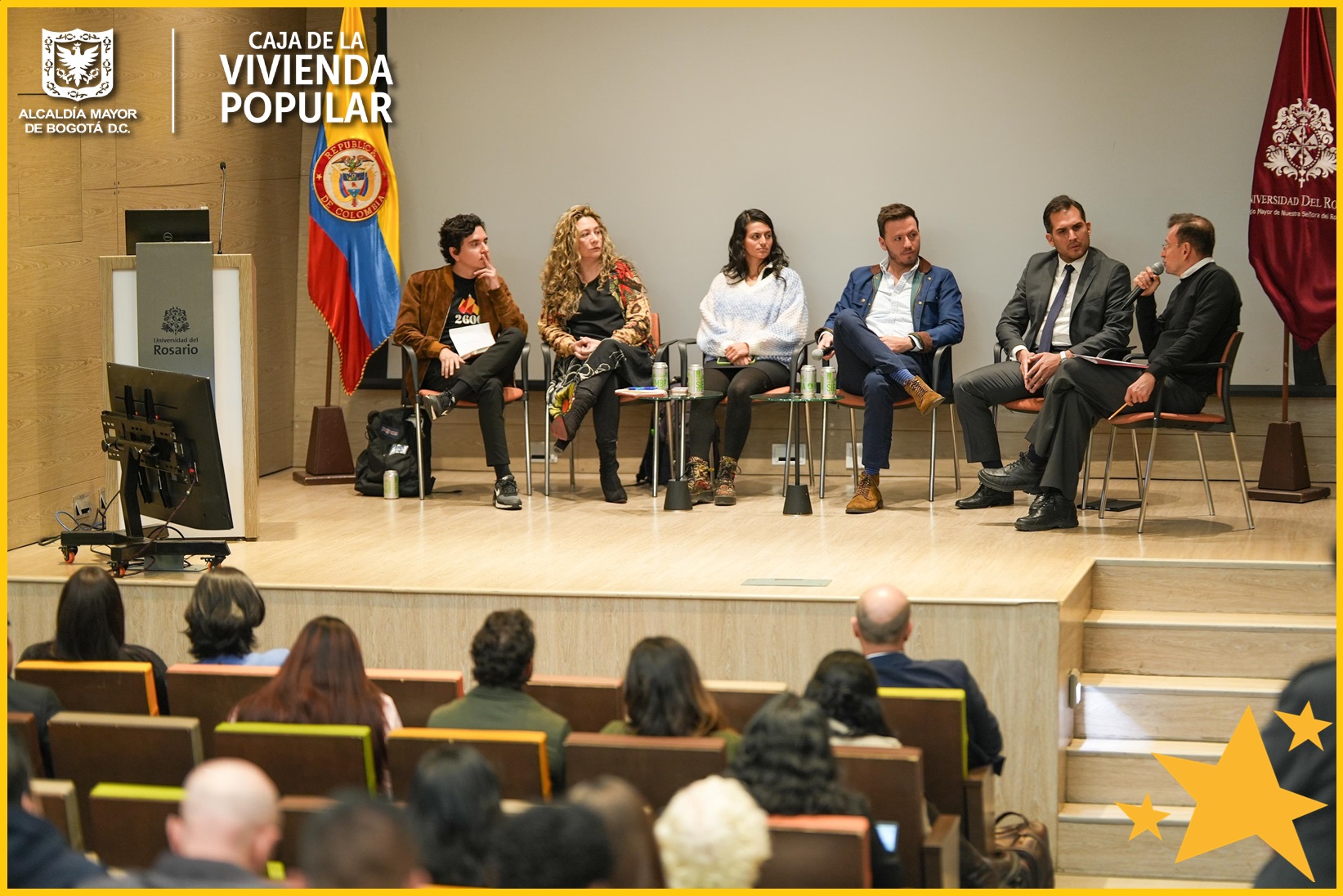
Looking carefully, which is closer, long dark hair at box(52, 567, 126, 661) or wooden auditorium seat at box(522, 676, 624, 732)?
wooden auditorium seat at box(522, 676, 624, 732)

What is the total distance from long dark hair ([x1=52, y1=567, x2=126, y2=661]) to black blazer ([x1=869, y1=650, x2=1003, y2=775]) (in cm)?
176

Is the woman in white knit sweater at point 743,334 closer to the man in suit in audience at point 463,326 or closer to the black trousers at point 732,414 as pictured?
the black trousers at point 732,414

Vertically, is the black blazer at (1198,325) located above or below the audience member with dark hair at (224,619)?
above

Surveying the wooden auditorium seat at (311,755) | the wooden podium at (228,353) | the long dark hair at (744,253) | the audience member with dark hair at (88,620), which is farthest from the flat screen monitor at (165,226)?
the wooden auditorium seat at (311,755)

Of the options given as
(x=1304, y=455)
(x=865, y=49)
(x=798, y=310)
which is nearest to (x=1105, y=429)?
(x=1304, y=455)

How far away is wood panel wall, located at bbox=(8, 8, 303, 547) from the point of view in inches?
213

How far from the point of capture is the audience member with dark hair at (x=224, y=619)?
11.4ft

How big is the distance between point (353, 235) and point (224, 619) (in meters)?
3.88

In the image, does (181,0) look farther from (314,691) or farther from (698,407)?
(314,691)

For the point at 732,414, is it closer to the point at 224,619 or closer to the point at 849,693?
the point at 224,619

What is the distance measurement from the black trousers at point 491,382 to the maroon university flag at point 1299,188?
3.12 meters

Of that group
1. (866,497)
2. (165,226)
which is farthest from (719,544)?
(165,226)

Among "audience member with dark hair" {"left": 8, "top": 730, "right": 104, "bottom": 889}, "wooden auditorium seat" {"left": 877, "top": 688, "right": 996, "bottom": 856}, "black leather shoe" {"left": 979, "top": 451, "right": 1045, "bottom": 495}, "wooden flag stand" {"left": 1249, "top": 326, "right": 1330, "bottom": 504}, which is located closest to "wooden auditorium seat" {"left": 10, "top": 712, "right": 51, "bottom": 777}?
"audience member with dark hair" {"left": 8, "top": 730, "right": 104, "bottom": 889}

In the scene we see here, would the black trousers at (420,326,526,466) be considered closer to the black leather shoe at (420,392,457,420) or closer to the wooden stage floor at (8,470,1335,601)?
the black leather shoe at (420,392,457,420)
